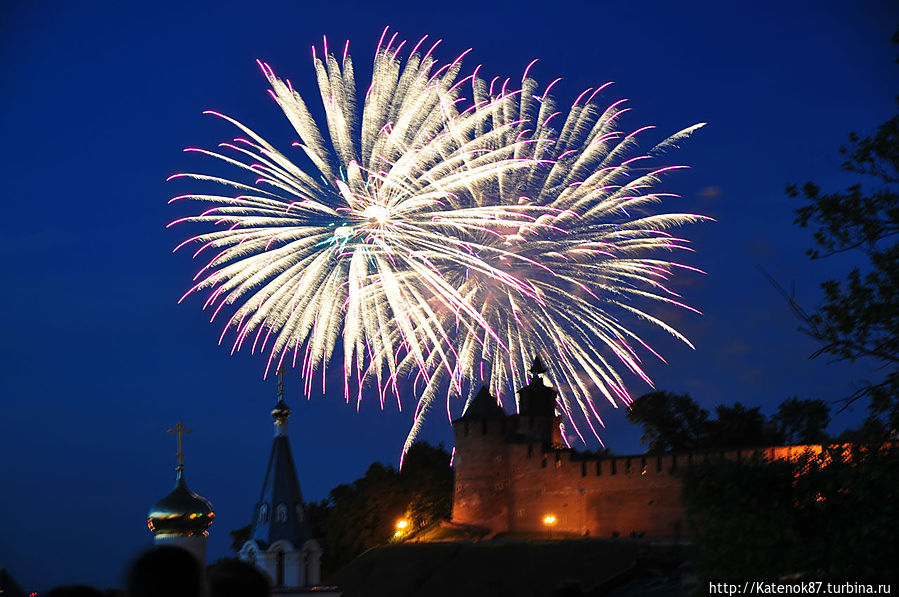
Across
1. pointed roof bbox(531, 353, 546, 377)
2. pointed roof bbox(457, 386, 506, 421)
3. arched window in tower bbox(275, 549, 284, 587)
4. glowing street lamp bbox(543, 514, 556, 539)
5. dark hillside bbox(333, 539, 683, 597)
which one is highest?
pointed roof bbox(531, 353, 546, 377)

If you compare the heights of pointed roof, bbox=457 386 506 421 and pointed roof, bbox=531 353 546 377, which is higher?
pointed roof, bbox=531 353 546 377

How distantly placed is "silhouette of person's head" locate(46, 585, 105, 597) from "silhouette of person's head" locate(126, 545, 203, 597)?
1.49 ft

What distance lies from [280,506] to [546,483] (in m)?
16.9

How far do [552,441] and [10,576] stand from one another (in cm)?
3332

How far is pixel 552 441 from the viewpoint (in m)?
51.5

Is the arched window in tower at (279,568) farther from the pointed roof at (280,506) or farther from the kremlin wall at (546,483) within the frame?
the kremlin wall at (546,483)

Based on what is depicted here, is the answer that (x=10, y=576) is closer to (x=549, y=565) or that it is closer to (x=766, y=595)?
(x=766, y=595)

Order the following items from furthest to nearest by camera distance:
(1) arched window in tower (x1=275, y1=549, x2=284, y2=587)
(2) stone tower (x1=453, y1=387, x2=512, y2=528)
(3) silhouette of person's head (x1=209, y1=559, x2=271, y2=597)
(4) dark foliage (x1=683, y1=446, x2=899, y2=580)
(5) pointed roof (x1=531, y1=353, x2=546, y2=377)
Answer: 1. (5) pointed roof (x1=531, y1=353, x2=546, y2=377)
2. (2) stone tower (x1=453, y1=387, x2=512, y2=528)
3. (1) arched window in tower (x1=275, y1=549, x2=284, y2=587)
4. (4) dark foliage (x1=683, y1=446, x2=899, y2=580)
5. (3) silhouette of person's head (x1=209, y1=559, x2=271, y2=597)

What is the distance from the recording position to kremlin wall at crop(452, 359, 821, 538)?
4291 cm

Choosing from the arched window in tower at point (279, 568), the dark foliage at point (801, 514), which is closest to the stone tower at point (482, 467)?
the arched window in tower at point (279, 568)

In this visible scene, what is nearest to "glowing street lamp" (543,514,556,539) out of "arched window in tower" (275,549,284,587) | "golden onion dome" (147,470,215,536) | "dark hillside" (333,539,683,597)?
"dark hillside" (333,539,683,597)

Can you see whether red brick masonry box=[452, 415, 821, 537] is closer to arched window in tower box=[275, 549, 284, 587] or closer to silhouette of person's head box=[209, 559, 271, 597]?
arched window in tower box=[275, 549, 284, 587]

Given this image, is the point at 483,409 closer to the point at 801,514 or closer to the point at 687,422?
the point at 687,422

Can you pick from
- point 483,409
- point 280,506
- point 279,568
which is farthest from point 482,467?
point 279,568
